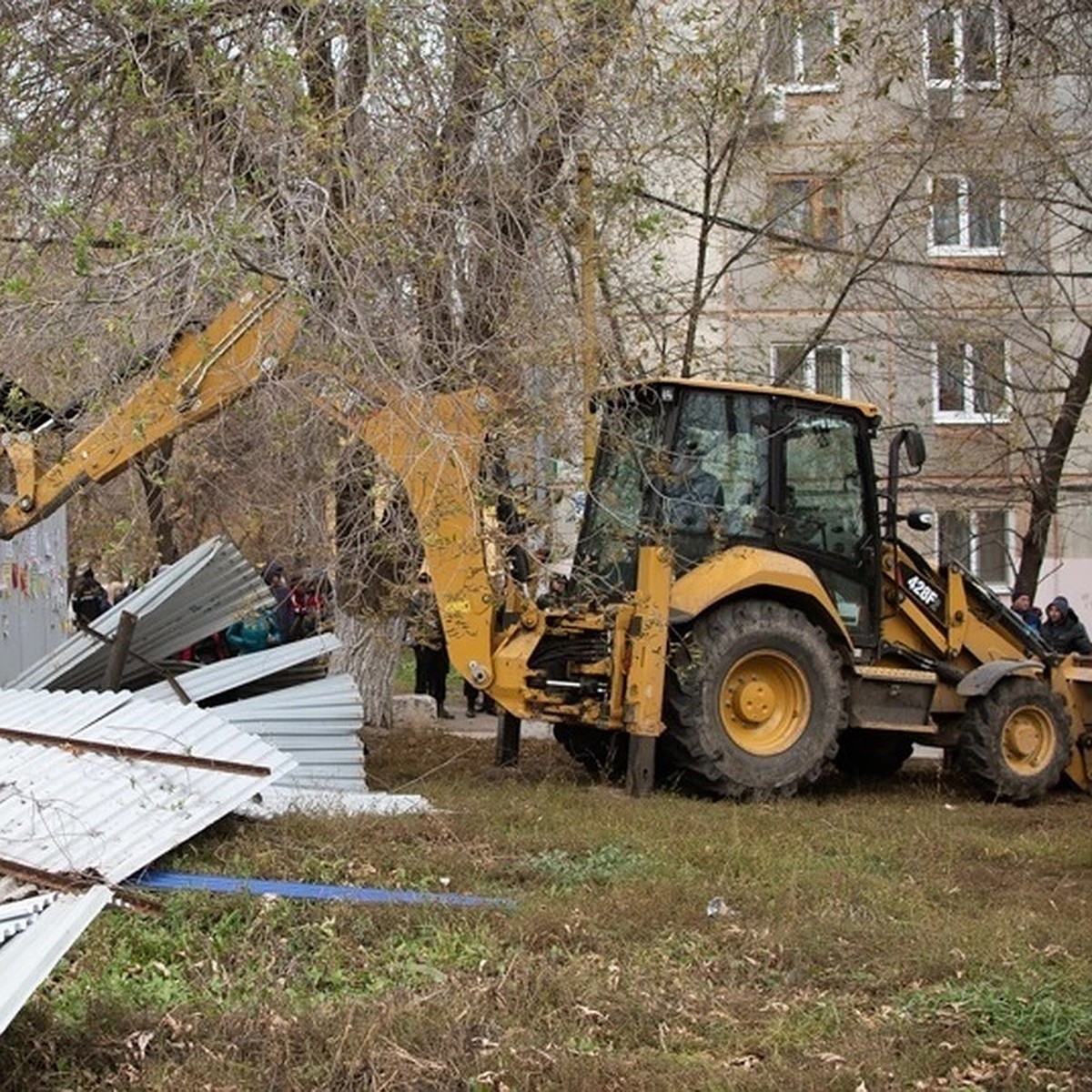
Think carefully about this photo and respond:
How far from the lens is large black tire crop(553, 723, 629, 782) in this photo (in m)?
11.9

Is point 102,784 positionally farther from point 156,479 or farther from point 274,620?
point 274,620

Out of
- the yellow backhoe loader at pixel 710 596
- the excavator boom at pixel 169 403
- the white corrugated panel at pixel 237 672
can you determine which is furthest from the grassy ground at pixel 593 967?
the excavator boom at pixel 169 403

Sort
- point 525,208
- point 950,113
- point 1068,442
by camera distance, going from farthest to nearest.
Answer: point 1068,442
point 950,113
point 525,208

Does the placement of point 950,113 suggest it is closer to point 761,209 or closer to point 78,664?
point 761,209

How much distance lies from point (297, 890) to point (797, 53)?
10213 mm

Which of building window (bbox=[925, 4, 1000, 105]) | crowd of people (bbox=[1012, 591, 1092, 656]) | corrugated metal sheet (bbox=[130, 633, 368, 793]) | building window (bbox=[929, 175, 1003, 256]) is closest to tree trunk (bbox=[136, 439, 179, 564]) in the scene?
corrugated metal sheet (bbox=[130, 633, 368, 793])

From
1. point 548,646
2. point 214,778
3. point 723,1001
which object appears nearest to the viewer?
point 723,1001

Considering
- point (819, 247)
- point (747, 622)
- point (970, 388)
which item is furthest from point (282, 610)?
point (970, 388)

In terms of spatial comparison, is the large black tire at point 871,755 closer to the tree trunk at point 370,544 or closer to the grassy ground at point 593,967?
the grassy ground at point 593,967

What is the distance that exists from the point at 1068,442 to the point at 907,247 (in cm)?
264

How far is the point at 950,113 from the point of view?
16234mm

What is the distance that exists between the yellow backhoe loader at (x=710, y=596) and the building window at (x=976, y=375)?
7039 mm

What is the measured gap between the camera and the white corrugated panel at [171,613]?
462 inches

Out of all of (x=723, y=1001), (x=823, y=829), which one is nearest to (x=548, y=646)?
(x=823, y=829)
